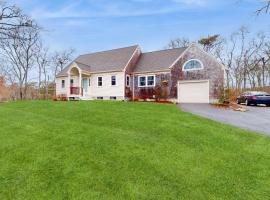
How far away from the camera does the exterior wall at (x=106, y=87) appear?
23094 millimetres

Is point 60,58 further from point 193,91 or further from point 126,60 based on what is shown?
point 193,91

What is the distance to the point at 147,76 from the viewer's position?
22.9 m

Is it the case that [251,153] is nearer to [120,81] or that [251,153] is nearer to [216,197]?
[216,197]

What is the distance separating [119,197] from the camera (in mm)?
3775

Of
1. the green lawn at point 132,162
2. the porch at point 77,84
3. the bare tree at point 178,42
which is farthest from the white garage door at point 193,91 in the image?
the bare tree at point 178,42

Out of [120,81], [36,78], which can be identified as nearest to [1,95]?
[36,78]

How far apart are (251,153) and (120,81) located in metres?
18.2

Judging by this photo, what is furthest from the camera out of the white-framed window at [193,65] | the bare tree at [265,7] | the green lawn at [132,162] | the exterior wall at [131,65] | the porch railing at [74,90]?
the porch railing at [74,90]

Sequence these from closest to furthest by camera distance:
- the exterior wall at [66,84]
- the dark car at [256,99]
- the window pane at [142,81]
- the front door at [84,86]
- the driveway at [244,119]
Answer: the driveway at [244,119], the dark car at [256,99], the window pane at [142,81], the front door at [84,86], the exterior wall at [66,84]

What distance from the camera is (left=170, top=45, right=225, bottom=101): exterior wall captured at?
69.5ft

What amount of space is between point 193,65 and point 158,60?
12.5 feet

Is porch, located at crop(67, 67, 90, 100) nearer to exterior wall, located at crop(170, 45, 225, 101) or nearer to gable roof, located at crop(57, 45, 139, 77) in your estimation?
gable roof, located at crop(57, 45, 139, 77)

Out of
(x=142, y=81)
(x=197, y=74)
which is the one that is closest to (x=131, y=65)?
(x=142, y=81)

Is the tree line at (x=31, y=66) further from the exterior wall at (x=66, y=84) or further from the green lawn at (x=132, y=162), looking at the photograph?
the green lawn at (x=132, y=162)
